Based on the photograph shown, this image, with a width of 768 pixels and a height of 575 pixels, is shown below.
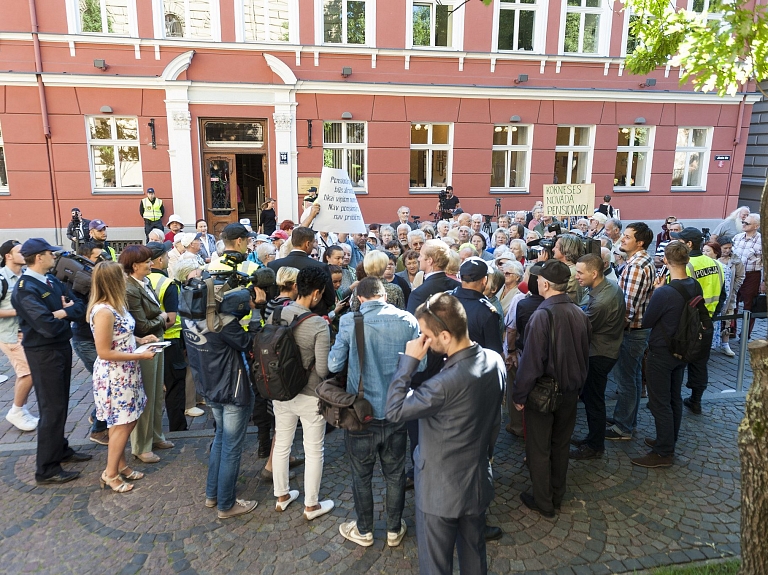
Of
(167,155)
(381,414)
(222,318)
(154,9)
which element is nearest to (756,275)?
(381,414)

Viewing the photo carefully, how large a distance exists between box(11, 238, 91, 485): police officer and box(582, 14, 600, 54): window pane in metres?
16.2

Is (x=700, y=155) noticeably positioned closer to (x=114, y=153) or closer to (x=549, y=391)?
(x=549, y=391)

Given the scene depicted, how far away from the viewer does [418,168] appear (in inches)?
600

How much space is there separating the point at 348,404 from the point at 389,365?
0.39 meters

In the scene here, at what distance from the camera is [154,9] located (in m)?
12.9

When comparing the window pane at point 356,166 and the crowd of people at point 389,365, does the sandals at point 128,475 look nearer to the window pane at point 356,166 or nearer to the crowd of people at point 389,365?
the crowd of people at point 389,365

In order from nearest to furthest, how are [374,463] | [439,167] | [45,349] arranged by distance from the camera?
[374,463] → [45,349] → [439,167]

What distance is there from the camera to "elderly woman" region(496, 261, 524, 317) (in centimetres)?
522

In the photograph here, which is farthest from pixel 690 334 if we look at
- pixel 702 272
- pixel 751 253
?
pixel 751 253

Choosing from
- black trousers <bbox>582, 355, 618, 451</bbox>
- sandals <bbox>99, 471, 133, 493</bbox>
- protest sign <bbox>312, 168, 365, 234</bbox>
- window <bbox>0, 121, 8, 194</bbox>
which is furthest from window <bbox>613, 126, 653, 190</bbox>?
window <bbox>0, 121, 8, 194</bbox>

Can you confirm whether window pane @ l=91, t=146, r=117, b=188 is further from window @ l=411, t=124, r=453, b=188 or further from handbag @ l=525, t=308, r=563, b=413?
handbag @ l=525, t=308, r=563, b=413

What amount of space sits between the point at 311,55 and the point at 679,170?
497 inches

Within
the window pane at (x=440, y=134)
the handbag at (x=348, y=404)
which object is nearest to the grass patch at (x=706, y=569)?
the handbag at (x=348, y=404)

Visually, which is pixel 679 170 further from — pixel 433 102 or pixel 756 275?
pixel 756 275
